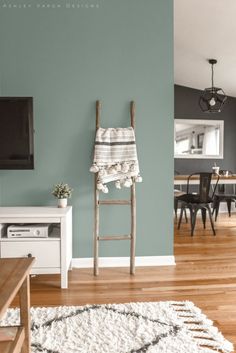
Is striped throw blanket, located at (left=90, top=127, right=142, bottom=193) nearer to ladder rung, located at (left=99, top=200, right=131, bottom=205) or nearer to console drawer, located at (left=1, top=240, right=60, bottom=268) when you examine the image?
ladder rung, located at (left=99, top=200, right=131, bottom=205)

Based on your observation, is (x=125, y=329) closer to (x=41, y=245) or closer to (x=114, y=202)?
(x=41, y=245)

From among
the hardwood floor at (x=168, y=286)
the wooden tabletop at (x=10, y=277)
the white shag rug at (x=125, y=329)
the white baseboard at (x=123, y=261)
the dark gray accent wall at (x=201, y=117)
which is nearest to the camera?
the wooden tabletop at (x=10, y=277)

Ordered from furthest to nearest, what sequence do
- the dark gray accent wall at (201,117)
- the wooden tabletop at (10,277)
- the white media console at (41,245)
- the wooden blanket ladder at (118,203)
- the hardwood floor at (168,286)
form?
the dark gray accent wall at (201,117)
the wooden blanket ladder at (118,203)
the white media console at (41,245)
the hardwood floor at (168,286)
the wooden tabletop at (10,277)

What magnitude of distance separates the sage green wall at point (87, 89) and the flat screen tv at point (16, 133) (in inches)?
6.3

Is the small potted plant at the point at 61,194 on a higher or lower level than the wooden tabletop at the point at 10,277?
higher

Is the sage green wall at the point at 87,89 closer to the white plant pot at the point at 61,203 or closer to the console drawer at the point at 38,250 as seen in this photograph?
the white plant pot at the point at 61,203

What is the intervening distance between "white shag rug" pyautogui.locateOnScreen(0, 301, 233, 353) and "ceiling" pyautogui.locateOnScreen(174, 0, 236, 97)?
3.13 m

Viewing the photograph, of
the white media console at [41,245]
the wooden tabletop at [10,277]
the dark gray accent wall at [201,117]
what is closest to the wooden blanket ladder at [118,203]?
the white media console at [41,245]

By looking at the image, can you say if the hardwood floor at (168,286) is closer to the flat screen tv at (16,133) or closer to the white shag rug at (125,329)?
the white shag rug at (125,329)

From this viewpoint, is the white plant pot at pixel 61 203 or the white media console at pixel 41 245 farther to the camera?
the white plant pot at pixel 61 203

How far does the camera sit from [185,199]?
15.2ft

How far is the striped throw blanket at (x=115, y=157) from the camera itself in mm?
2869

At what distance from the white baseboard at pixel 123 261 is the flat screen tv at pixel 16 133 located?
102 centimetres

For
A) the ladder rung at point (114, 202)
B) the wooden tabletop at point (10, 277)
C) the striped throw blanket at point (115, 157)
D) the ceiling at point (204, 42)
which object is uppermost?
the ceiling at point (204, 42)
